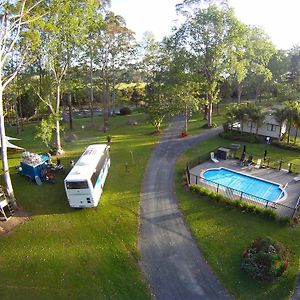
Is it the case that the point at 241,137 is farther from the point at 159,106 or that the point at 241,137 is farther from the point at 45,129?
the point at 45,129

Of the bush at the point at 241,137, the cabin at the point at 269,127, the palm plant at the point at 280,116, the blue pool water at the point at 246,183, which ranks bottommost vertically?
the blue pool water at the point at 246,183

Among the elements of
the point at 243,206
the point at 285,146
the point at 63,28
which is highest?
the point at 63,28

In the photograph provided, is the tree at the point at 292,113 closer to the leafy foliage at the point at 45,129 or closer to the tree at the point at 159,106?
the tree at the point at 159,106

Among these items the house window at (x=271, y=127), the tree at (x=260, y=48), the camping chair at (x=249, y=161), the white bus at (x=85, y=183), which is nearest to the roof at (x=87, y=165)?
the white bus at (x=85, y=183)

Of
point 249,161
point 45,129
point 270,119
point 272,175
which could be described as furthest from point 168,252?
point 270,119

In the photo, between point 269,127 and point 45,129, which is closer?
point 45,129

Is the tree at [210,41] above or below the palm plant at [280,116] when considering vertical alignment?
above

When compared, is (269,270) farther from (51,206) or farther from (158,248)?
(51,206)
